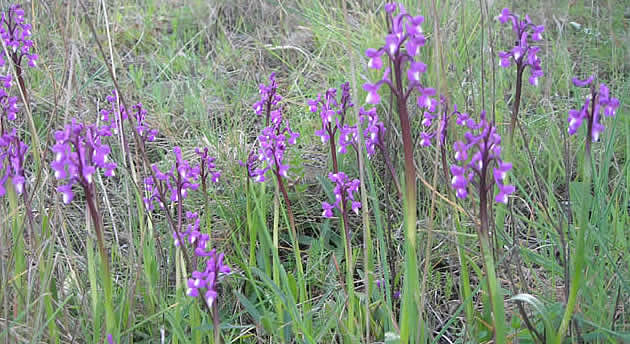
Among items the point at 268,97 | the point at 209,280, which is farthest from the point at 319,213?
the point at 209,280

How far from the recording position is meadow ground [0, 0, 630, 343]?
167 cm

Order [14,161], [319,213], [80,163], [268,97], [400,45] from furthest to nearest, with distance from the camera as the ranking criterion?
[319,213]
[268,97]
[14,161]
[80,163]
[400,45]

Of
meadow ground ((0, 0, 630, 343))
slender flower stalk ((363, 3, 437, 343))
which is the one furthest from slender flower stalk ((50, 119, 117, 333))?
slender flower stalk ((363, 3, 437, 343))

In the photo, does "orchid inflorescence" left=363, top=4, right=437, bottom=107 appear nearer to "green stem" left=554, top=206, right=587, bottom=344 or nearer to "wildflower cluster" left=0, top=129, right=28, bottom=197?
"green stem" left=554, top=206, right=587, bottom=344

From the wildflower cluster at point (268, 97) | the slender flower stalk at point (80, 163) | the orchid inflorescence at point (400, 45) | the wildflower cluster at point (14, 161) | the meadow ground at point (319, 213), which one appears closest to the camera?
the orchid inflorescence at point (400, 45)

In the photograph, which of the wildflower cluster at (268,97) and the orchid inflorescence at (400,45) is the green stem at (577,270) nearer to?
the orchid inflorescence at (400,45)

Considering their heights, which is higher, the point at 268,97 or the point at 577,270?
the point at 268,97

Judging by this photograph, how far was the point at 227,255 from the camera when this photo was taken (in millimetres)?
2404

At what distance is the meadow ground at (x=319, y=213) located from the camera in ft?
5.48

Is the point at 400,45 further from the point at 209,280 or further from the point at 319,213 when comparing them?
the point at 319,213

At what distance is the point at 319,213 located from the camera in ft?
9.14

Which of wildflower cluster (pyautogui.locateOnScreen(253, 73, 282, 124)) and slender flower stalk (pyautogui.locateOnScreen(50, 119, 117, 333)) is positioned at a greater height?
slender flower stalk (pyautogui.locateOnScreen(50, 119, 117, 333))

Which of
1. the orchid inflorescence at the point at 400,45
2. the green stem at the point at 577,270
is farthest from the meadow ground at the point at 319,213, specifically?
the orchid inflorescence at the point at 400,45

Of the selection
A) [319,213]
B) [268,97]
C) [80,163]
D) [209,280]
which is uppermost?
[80,163]
